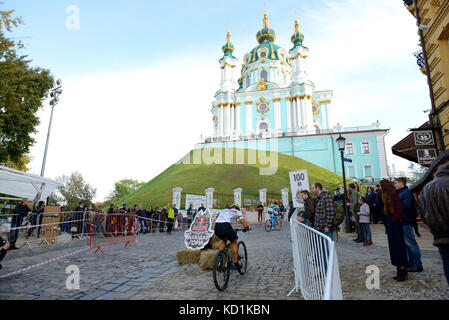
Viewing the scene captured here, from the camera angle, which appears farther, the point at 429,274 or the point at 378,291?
the point at 429,274

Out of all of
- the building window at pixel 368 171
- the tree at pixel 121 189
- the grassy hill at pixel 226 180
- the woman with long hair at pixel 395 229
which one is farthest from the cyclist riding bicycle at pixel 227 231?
the tree at pixel 121 189

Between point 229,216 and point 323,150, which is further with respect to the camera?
point 323,150

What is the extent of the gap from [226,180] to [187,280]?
102 feet

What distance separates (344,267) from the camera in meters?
6.00

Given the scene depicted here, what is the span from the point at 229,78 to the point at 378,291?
2481 inches

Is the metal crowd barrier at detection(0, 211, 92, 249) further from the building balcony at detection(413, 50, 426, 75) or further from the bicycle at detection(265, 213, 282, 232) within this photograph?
the building balcony at detection(413, 50, 426, 75)

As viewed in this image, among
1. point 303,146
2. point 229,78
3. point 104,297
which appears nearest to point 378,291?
point 104,297

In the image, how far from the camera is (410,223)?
204 inches

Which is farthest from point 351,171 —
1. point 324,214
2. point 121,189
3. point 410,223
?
point 121,189

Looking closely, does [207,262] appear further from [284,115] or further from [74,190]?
[284,115]

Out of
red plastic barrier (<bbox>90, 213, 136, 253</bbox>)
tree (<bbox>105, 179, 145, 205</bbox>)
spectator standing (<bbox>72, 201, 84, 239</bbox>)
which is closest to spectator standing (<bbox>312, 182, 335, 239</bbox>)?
red plastic barrier (<bbox>90, 213, 136, 253</bbox>)

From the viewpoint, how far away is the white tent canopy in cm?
1283

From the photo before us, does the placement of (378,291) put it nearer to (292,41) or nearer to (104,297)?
(104,297)
